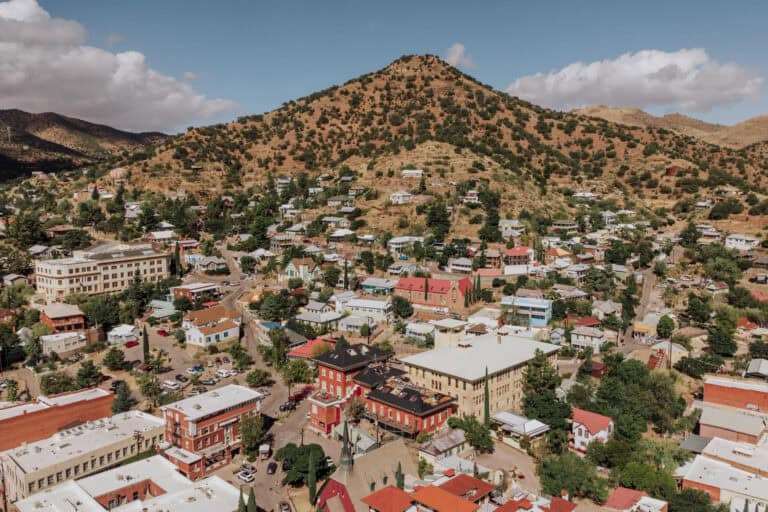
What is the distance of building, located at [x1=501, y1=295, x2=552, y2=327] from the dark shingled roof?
16.9 meters

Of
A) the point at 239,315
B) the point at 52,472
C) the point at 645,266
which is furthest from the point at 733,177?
the point at 52,472

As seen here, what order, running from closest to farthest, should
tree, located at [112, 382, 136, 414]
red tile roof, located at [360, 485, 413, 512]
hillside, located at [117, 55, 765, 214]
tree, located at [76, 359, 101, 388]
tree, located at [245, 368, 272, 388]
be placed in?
red tile roof, located at [360, 485, 413, 512]
tree, located at [112, 382, 136, 414]
tree, located at [245, 368, 272, 388]
tree, located at [76, 359, 101, 388]
hillside, located at [117, 55, 765, 214]

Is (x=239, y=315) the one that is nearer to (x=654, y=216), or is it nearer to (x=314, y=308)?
(x=314, y=308)

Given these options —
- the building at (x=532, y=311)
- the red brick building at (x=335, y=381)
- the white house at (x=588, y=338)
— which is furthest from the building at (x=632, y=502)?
the building at (x=532, y=311)

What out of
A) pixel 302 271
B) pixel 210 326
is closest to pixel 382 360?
pixel 210 326

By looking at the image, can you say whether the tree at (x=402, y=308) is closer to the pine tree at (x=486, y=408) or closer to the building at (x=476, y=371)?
the building at (x=476, y=371)

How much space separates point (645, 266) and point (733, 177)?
5332 centimetres

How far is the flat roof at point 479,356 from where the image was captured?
1563 inches

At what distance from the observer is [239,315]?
2279 inches

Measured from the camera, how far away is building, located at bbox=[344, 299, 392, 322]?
57656mm

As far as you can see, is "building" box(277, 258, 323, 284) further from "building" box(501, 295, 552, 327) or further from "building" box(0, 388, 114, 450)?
"building" box(0, 388, 114, 450)

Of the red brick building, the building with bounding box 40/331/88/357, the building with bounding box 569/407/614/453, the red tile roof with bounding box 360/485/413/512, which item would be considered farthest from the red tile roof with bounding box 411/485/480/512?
the building with bounding box 40/331/88/357

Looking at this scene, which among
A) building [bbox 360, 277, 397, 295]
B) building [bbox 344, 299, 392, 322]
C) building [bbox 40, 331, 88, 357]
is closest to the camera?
building [bbox 40, 331, 88, 357]

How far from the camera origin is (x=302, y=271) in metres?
67.1
